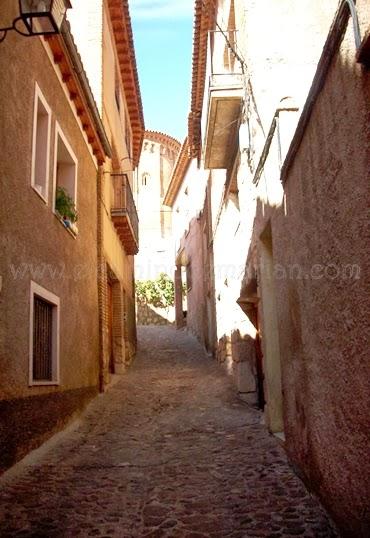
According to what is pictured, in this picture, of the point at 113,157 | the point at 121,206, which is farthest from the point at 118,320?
the point at 113,157

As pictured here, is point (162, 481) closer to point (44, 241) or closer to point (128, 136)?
point (44, 241)

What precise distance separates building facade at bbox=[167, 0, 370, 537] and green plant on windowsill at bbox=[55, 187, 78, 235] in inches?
113

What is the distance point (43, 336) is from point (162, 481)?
2.61 meters

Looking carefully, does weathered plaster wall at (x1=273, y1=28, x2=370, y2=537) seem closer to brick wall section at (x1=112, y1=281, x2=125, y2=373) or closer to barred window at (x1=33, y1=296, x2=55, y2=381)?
barred window at (x1=33, y1=296, x2=55, y2=381)

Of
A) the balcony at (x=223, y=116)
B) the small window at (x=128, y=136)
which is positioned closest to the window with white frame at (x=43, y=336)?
the balcony at (x=223, y=116)

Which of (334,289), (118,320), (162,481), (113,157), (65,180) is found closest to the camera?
(334,289)

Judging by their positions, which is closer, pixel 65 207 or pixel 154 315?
pixel 65 207

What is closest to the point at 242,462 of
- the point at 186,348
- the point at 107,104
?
the point at 107,104

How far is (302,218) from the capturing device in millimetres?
4520

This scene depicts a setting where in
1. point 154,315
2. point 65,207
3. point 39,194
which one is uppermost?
point 65,207

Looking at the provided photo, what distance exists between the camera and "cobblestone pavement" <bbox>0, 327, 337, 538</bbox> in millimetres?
4219

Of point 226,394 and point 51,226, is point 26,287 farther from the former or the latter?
point 226,394

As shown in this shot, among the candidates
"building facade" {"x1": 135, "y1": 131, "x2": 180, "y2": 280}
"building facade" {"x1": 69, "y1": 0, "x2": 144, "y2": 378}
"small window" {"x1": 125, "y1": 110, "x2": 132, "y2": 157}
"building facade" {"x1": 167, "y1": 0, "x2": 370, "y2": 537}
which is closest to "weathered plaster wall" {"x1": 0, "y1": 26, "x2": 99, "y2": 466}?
"building facade" {"x1": 69, "y1": 0, "x2": 144, "y2": 378}

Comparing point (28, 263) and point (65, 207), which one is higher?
point (65, 207)
